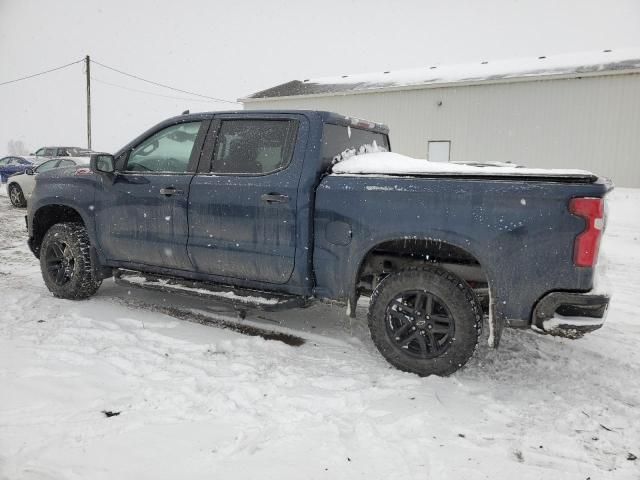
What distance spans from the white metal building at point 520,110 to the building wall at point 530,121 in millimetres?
34

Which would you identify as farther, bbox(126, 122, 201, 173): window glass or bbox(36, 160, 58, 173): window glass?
bbox(36, 160, 58, 173): window glass

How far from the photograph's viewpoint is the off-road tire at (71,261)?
15.7ft

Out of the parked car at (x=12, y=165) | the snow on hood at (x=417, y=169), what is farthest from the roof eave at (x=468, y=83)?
→ the snow on hood at (x=417, y=169)

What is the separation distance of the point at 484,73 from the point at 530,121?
3125 mm

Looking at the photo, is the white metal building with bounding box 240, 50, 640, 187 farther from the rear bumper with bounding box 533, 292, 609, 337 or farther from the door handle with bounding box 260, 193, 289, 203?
the door handle with bounding box 260, 193, 289, 203

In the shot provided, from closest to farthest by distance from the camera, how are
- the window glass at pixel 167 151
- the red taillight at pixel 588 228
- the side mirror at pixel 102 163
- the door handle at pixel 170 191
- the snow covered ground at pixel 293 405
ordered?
the snow covered ground at pixel 293 405
the red taillight at pixel 588 228
the door handle at pixel 170 191
the window glass at pixel 167 151
the side mirror at pixel 102 163

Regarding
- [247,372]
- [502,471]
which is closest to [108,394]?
[247,372]

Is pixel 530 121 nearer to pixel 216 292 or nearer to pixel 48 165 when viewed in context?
pixel 48 165

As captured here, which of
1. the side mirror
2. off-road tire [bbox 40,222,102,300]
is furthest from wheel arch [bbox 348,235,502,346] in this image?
off-road tire [bbox 40,222,102,300]

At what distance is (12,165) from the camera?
64.8 ft

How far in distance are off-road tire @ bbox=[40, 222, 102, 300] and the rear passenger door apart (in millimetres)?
1440

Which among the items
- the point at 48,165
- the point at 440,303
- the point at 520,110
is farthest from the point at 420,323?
the point at 520,110

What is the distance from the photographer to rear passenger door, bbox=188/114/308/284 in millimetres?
3680

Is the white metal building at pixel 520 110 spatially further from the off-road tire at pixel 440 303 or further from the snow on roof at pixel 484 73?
the off-road tire at pixel 440 303
